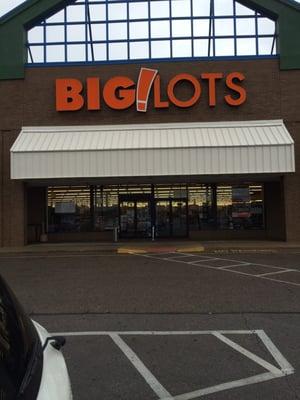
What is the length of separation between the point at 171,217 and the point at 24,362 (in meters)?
25.3

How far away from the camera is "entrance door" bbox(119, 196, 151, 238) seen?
1083 inches

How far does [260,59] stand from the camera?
24.4 metres

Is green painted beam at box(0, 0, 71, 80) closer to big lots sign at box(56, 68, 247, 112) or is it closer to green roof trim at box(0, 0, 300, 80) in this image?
green roof trim at box(0, 0, 300, 80)

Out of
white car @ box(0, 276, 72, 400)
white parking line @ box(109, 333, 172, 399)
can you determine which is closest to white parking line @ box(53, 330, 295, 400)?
white parking line @ box(109, 333, 172, 399)

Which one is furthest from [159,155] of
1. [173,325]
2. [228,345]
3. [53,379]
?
[53,379]

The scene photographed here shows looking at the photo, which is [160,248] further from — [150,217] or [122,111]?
[122,111]

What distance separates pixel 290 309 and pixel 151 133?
15600 millimetres

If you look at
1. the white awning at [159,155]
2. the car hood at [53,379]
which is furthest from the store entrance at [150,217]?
the car hood at [53,379]

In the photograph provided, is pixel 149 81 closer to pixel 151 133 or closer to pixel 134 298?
pixel 151 133

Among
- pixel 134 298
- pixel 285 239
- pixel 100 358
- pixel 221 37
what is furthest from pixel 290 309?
pixel 221 37

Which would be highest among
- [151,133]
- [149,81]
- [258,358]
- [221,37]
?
[221,37]

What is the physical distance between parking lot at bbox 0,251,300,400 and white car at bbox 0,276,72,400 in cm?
258

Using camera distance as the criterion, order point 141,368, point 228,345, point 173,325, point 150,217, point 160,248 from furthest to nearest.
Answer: point 150,217 → point 160,248 → point 173,325 → point 228,345 → point 141,368

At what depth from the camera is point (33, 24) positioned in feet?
83.9
